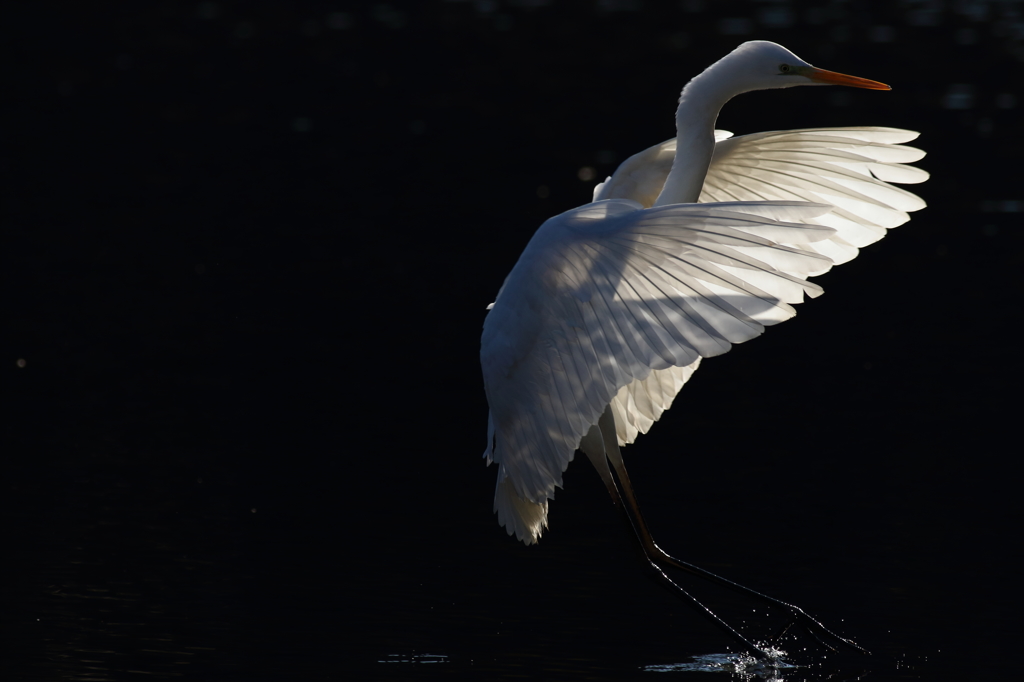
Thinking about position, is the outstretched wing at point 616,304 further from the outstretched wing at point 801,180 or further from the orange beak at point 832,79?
the orange beak at point 832,79

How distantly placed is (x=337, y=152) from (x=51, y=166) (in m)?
2.73

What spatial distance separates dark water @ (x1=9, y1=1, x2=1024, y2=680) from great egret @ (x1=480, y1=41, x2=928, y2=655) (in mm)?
484

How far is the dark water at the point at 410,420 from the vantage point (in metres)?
5.06

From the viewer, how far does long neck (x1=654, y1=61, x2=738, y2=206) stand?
5355mm

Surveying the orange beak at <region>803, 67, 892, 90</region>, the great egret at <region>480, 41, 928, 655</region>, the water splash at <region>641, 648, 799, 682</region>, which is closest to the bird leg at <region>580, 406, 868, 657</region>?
the great egret at <region>480, 41, 928, 655</region>

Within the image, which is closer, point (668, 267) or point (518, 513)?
point (668, 267)

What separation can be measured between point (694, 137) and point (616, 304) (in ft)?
3.94

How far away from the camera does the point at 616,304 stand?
440 centimetres

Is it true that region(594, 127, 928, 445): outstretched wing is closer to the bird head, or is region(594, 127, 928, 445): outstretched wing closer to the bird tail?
the bird head

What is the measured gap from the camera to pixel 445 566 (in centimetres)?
558

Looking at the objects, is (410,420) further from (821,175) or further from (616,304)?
(616,304)

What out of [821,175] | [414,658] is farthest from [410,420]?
[414,658]

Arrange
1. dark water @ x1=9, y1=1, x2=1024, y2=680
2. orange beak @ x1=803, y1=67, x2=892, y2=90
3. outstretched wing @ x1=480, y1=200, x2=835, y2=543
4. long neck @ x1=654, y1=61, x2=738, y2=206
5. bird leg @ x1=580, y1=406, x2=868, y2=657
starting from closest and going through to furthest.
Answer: outstretched wing @ x1=480, y1=200, x2=835, y2=543 < dark water @ x1=9, y1=1, x2=1024, y2=680 < bird leg @ x1=580, y1=406, x2=868, y2=657 < long neck @ x1=654, y1=61, x2=738, y2=206 < orange beak @ x1=803, y1=67, x2=892, y2=90

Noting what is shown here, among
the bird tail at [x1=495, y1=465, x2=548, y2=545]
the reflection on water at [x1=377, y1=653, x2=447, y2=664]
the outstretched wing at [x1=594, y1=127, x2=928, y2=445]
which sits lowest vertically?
the reflection on water at [x1=377, y1=653, x2=447, y2=664]
